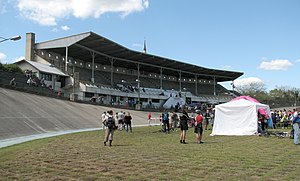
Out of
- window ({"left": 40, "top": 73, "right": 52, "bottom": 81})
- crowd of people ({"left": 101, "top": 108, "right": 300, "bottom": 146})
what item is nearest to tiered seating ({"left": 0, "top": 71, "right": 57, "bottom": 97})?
window ({"left": 40, "top": 73, "right": 52, "bottom": 81})

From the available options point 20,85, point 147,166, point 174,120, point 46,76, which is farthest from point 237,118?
point 46,76

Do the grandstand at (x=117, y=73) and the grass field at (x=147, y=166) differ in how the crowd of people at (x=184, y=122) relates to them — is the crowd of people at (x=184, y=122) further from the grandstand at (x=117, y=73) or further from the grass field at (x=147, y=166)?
the grandstand at (x=117, y=73)

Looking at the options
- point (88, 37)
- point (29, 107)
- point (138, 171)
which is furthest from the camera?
point (88, 37)

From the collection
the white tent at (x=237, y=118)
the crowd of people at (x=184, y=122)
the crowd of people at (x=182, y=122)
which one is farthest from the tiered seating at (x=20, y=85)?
the white tent at (x=237, y=118)

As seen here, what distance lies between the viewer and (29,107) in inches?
969

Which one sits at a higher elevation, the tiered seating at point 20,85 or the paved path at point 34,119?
the tiered seating at point 20,85

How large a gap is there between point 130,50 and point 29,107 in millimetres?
35378

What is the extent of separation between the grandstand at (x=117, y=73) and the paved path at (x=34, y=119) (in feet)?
31.9

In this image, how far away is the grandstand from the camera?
4969 centimetres

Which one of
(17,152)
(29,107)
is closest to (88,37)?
(29,107)

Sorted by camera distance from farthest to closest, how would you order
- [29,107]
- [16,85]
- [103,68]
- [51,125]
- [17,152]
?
[103,68], [16,85], [29,107], [51,125], [17,152]

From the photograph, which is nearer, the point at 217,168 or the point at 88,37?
the point at 217,168

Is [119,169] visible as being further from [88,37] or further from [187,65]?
[187,65]

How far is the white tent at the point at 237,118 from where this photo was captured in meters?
20.0
